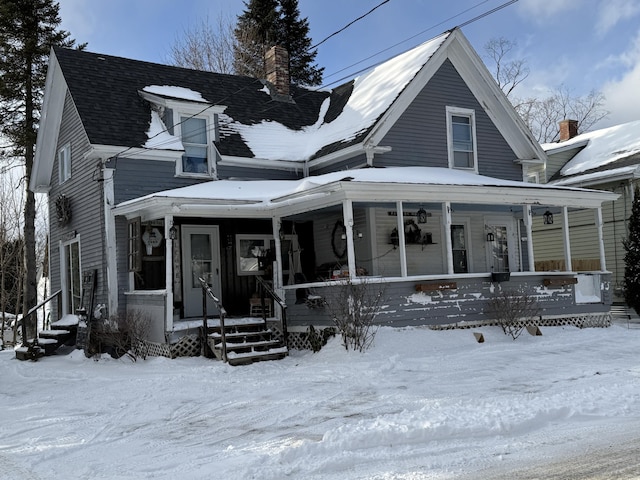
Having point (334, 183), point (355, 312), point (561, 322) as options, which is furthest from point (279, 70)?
point (561, 322)

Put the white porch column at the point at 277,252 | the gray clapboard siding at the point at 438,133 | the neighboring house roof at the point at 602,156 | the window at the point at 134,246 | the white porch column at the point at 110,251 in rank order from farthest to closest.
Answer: the neighboring house roof at the point at 602,156
the gray clapboard siding at the point at 438,133
the white porch column at the point at 110,251
the white porch column at the point at 277,252
the window at the point at 134,246

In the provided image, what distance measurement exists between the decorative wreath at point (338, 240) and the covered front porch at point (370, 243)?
0.03 meters

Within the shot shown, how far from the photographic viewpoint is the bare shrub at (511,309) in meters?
13.0

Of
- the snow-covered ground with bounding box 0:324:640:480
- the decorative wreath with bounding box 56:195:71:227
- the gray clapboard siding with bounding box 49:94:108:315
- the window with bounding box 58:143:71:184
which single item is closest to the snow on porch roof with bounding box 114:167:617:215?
the gray clapboard siding with bounding box 49:94:108:315

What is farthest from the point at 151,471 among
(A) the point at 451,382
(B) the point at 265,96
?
(B) the point at 265,96

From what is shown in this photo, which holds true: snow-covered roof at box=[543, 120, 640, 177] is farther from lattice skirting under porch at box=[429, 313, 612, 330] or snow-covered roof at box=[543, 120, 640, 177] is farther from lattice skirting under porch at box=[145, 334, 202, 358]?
lattice skirting under porch at box=[145, 334, 202, 358]

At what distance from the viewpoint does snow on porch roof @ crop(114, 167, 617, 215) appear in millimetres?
12211

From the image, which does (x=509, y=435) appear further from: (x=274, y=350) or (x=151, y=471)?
(x=274, y=350)

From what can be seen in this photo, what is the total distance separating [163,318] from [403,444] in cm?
746

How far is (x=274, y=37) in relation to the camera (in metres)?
34.2

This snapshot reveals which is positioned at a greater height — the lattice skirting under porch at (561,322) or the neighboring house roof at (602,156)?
the neighboring house roof at (602,156)

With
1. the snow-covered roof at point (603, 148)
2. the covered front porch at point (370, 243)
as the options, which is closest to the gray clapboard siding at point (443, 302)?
the covered front porch at point (370, 243)

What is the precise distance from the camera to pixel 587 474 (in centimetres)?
485

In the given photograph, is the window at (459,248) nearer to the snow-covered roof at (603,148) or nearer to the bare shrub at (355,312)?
the bare shrub at (355,312)
